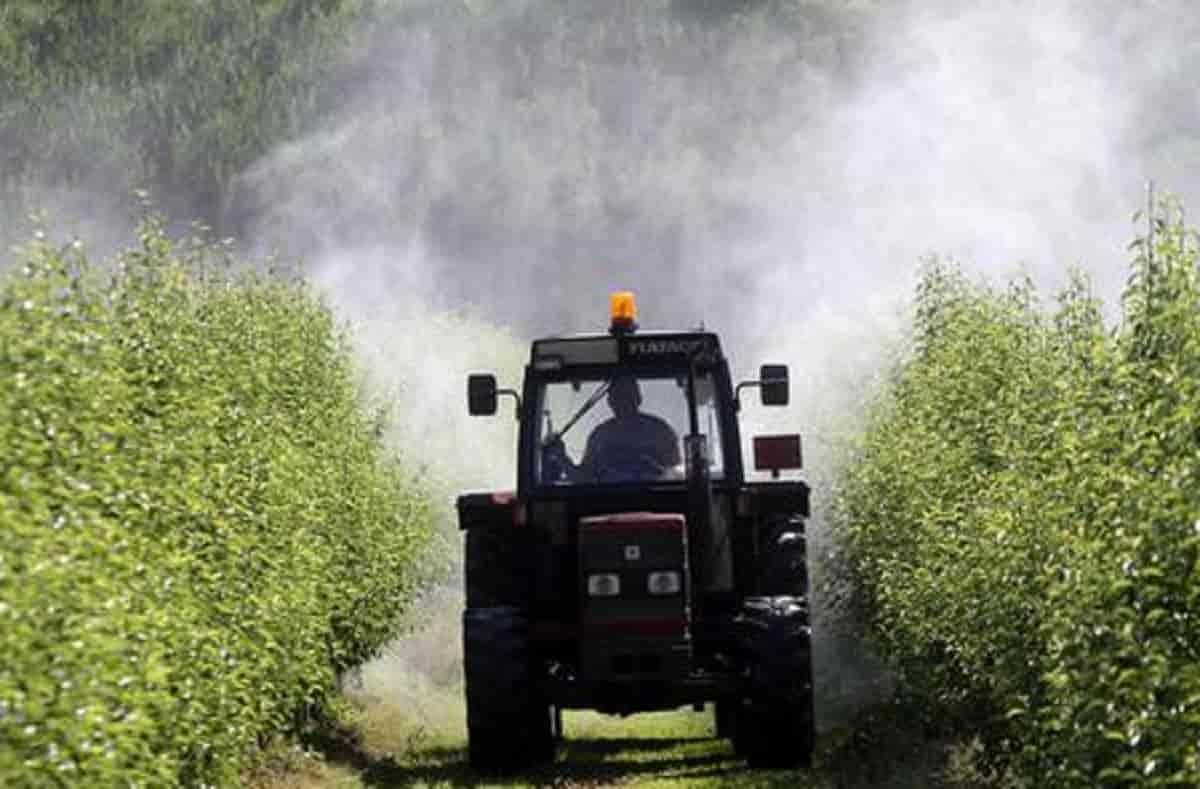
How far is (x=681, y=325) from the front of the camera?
93.9m

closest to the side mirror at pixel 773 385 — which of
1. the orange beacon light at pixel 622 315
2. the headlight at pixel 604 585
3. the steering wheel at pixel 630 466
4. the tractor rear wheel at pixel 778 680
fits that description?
the steering wheel at pixel 630 466

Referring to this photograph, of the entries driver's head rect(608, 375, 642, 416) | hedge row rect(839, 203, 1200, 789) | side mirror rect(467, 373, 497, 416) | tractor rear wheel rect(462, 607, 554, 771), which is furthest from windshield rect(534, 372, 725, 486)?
hedge row rect(839, 203, 1200, 789)

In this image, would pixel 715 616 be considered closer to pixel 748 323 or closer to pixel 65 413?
pixel 65 413

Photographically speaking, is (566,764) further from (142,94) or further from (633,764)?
(142,94)

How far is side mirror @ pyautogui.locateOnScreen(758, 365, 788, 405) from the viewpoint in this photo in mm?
19266

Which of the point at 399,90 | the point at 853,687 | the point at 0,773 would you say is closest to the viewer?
the point at 0,773

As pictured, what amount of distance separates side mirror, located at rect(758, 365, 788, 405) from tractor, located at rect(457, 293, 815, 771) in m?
0.02

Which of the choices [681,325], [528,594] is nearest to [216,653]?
[528,594]

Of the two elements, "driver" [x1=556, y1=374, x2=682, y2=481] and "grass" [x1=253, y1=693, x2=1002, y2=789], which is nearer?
"grass" [x1=253, y1=693, x2=1002, y2=789]

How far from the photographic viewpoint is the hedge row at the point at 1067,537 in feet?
37.6

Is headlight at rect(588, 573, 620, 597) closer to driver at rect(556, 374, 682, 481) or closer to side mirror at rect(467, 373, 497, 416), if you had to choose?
driver at rect(556, 374, 682, 481)

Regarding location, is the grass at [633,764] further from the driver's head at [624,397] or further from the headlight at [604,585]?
the driver's head at [624,397]

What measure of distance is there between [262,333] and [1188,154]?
61.9 m

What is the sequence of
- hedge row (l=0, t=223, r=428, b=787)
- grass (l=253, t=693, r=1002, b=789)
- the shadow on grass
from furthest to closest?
the shadow on grass, grass (l=253, t=693, r=1002, b=789), hedge row (l=0, t=223, r=428, b=787)
